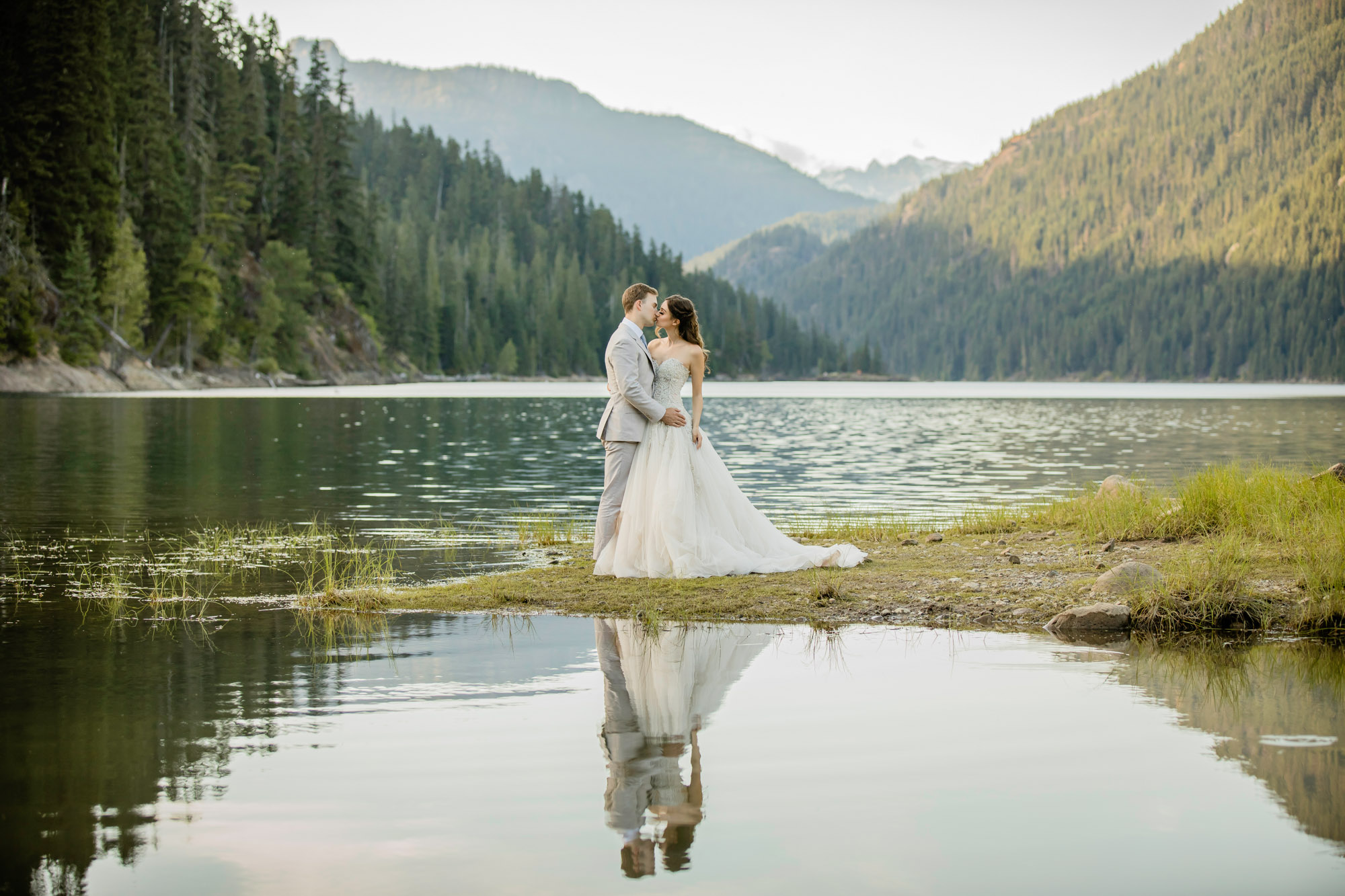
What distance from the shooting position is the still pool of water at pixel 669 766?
5.14 meters

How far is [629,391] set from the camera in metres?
12.8

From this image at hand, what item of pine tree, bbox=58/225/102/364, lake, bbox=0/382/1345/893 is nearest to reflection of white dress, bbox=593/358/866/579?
lake, bbox=0/382/1345/893

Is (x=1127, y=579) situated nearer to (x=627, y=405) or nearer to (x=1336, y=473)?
(x=627, y=405)

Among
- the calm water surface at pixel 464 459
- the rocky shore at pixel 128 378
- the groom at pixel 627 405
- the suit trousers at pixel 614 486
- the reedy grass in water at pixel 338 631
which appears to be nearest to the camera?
the reedy grass in water at pixel 338 631

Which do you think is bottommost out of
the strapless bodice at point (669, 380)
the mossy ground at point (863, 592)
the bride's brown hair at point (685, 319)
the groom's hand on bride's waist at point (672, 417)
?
the mossy ground at point (863, 592)

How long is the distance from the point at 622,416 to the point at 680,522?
1.35 meters

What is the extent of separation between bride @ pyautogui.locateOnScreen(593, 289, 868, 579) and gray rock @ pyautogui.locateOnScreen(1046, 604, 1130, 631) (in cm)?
340

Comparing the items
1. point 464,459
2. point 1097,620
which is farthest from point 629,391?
point 464,459

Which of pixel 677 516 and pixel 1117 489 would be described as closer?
pixel 677 516

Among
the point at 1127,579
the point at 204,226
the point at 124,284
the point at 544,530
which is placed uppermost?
the point at 204,226

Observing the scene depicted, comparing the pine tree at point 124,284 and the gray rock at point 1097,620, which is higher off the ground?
the pine tree at point 124,284

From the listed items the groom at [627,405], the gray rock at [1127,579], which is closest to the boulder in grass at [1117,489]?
the gray rock at [1127,579]

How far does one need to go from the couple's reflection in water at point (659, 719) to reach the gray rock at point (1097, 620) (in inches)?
106

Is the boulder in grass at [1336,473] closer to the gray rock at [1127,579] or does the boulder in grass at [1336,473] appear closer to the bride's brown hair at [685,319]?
the gray rock at [1127,579]
